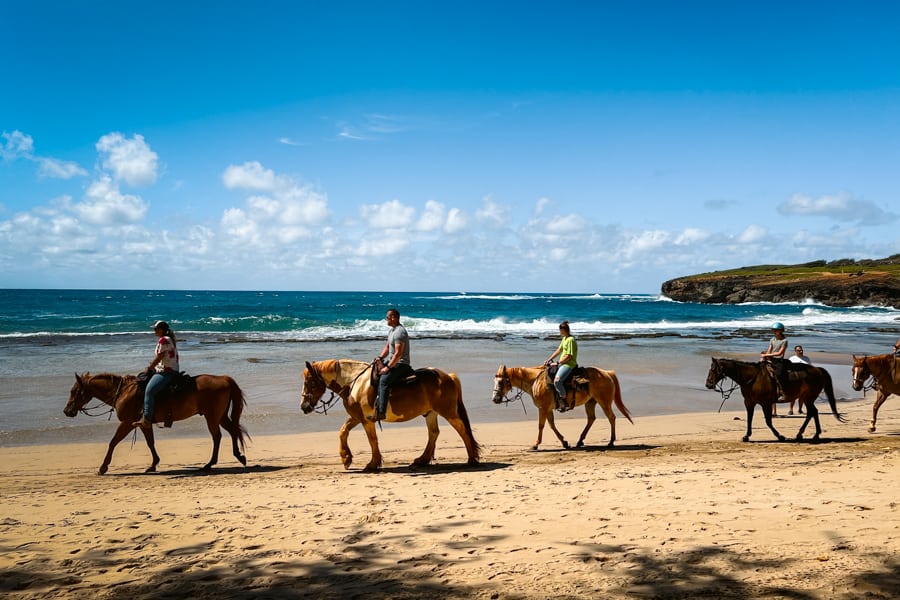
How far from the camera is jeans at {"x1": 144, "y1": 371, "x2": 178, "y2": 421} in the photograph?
32.0 feet

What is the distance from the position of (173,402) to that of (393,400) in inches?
147

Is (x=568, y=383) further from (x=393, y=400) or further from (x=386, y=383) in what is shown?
(x=386, y=383)

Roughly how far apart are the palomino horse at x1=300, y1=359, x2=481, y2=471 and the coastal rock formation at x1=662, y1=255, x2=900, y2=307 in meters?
95.4

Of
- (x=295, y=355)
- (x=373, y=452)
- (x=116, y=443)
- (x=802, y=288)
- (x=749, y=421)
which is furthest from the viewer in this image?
(x=802, y=288)

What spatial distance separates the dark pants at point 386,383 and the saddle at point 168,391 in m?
3.31

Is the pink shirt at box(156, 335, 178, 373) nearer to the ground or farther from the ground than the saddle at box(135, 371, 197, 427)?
farther from the ground

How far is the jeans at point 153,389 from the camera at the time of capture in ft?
32.0

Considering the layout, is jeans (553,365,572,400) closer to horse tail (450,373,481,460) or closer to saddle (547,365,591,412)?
saddle (547,365,591,412)

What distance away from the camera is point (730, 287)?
103000 mm

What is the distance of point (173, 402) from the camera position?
1000cm

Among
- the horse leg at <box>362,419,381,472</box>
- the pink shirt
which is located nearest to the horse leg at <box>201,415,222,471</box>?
the pink shirt

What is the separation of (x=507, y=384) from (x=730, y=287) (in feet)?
337

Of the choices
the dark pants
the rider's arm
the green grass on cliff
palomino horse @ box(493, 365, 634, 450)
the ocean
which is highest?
the green grass on cliff

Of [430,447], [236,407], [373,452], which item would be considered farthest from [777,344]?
[236,407]
